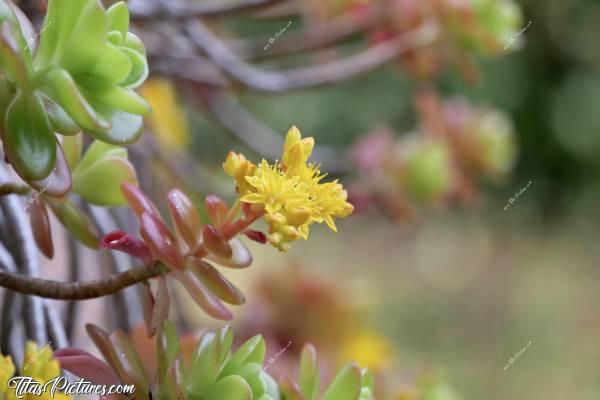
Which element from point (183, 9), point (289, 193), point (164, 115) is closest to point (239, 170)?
point (289, 193)

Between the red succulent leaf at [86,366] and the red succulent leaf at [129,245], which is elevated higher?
the red succulent leaf at [129,245]

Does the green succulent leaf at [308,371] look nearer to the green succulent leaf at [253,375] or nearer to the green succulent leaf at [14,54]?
the green succulent leaf at [253,375]


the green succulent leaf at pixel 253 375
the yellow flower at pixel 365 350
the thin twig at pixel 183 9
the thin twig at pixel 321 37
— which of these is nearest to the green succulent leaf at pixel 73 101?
the green succulent leaf at pixel 253 375

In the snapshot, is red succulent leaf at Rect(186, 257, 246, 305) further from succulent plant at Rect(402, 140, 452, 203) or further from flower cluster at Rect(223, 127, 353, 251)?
succulent plant at Rect(402, 140, 452, 203)

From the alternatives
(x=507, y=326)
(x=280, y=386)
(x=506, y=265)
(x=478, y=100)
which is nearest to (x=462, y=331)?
(x=507, y=326)

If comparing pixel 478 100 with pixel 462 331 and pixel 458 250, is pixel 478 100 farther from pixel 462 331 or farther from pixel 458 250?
pixel 462 331

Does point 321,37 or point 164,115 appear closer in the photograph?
point 321,37

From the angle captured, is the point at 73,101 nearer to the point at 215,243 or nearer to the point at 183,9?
the point at 215,243
